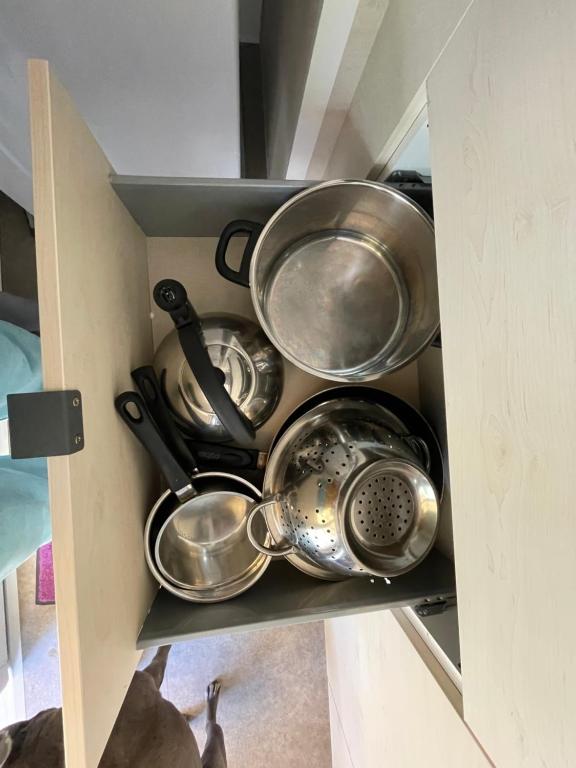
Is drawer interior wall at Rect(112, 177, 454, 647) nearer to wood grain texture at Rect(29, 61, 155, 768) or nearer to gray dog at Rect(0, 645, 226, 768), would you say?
wood grain texture at Rect(29, 61, 155, 768)

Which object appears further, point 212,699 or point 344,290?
point 212,699

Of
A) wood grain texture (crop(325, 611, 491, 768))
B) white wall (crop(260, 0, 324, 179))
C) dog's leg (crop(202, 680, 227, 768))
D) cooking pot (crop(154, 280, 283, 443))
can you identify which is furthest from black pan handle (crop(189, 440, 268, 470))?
dog's leg (crop(202, 680, 227, 768))

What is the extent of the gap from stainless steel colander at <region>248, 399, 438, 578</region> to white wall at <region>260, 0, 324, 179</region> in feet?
1.97

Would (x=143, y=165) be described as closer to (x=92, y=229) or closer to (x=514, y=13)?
(x=92, y=229)

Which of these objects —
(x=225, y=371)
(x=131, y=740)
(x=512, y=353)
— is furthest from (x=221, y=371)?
(x=131, y=740)

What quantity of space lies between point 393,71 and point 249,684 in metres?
1.72

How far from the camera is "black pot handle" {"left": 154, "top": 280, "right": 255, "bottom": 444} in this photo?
0.65m

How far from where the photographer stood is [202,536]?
793mm

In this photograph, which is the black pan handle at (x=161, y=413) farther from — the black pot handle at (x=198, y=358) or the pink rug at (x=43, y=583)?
the pink rug at (x=43, y=583)

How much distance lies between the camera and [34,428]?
16.5 inches

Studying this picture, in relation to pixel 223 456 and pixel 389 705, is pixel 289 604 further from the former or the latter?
pixel 389 705

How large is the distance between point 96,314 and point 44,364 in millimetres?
135

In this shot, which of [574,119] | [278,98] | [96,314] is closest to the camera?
[574,119]

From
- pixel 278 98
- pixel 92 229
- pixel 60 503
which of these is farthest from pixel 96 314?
pixel 278 98
